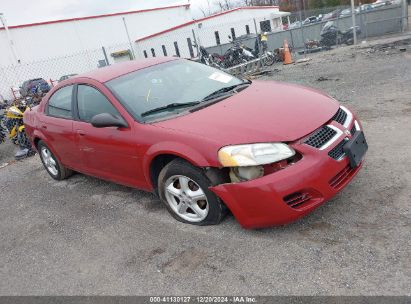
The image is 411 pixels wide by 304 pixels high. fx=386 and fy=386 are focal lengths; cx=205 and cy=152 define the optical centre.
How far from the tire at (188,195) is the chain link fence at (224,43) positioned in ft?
39.5

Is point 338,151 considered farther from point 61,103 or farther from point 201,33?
point 201,33

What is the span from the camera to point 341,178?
3.30 metres

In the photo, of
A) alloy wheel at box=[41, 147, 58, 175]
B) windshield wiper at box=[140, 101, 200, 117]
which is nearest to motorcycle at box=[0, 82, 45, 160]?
alloy wheel at box=[41, 147, 58, 175]

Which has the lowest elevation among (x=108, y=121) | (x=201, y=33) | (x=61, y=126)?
(x=61, y=126)

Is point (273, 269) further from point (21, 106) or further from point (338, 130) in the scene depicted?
point (21, 106)

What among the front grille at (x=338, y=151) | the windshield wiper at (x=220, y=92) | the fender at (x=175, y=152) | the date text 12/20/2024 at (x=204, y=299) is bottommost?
the date text 12/20/2024 at (x=204, y=299)

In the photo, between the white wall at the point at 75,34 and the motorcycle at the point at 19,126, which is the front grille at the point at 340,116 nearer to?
the motorcycle at the point at 19,126

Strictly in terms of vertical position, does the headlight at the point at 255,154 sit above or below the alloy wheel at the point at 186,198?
above

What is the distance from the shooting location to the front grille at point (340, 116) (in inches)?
141

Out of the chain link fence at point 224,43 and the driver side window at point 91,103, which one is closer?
the driver side window at point 91,103

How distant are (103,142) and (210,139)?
1.51 m

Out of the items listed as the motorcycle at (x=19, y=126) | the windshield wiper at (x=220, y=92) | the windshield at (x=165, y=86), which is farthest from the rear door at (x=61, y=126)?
the motorcycle at (x=19, y=126)

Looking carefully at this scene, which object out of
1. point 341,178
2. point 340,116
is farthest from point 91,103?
point 341,178

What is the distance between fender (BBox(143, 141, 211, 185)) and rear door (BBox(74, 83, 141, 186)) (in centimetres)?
20
